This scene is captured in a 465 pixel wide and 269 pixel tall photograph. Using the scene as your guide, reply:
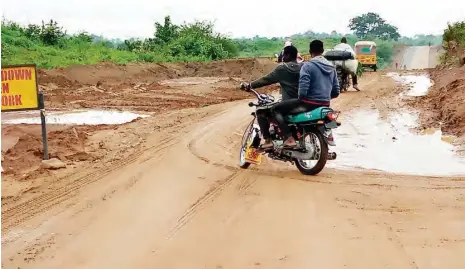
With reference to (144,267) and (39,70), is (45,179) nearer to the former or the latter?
(144,267)

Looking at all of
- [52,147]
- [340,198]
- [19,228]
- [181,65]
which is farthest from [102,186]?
[181,65]

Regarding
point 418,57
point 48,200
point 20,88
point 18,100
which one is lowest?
point 48,200

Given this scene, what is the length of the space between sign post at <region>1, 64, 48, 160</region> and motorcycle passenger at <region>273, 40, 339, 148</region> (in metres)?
3.45

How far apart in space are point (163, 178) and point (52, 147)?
2.59 metres

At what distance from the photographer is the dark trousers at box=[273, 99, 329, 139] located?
339 inches

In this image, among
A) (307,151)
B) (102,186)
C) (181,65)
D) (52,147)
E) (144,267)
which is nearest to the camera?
(144,267)

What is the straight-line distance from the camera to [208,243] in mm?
5684

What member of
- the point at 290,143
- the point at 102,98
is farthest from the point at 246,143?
the point at 102,98

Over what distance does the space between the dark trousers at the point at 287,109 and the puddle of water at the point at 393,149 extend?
1.13 meters

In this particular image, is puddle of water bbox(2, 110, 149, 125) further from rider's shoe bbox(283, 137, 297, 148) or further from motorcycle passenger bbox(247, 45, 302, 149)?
rider's shoe bbox(283, 137, 297, 148)

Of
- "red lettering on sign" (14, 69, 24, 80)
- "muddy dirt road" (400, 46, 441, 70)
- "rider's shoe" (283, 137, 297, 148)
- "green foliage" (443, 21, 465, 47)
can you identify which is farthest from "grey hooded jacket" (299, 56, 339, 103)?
"muddy dirt road" (400, 46, 441, 70)

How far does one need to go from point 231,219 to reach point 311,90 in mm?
2814

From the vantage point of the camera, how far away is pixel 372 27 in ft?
333

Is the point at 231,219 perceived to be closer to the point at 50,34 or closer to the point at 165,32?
the point at 50,34
